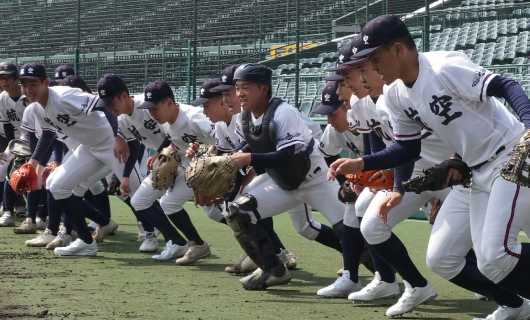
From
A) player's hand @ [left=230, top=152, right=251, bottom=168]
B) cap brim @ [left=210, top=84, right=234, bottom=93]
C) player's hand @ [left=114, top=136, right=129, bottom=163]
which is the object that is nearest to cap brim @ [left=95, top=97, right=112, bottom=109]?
player's hand @ [left=114, top=136, right=129, bottom=163]

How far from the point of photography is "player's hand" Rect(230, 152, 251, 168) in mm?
5859

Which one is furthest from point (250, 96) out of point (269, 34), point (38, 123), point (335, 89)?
point (269, 34)

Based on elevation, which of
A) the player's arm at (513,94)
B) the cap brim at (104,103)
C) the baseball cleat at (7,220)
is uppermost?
the player's arm at (513,94)

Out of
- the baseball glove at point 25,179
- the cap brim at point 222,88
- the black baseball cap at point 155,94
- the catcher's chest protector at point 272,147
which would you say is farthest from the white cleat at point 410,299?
the baseball glove at point 25,179

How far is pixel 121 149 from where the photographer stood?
332 inches

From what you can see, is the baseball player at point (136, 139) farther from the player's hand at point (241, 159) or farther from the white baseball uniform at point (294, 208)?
the player's hand at point (241, 159)

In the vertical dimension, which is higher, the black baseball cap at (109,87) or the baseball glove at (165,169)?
the black baseball cap at (109,87)

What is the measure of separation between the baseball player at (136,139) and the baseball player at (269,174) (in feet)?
6.01

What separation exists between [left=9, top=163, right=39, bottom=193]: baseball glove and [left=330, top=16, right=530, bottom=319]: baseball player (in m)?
5.10

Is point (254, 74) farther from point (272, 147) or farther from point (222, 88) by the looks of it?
point (222, 88)

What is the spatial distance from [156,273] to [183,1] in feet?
44.6

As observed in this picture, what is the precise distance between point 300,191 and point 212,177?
0.64 metres

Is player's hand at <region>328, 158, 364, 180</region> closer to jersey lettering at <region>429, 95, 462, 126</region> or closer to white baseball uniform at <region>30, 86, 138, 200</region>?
jersey lettering at <region>429, 95, 462, 126</region>

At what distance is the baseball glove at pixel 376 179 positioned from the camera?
5.48 metres
